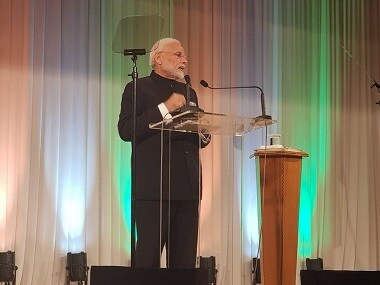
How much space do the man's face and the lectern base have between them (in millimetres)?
1701

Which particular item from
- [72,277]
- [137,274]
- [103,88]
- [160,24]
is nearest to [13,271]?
[72,277]

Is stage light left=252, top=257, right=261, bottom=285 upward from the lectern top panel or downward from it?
downward

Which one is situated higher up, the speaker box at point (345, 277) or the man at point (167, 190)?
the man at point (167, 190)

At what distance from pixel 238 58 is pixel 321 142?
1213mm

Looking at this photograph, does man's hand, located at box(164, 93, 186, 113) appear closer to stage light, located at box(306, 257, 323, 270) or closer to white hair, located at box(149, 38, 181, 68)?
white hair, located at box(149, 38, 181, 68)

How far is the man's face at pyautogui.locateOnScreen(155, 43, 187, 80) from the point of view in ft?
14.3

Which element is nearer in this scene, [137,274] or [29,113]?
[137,274]

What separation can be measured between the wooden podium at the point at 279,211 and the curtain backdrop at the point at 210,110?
25.4 inches

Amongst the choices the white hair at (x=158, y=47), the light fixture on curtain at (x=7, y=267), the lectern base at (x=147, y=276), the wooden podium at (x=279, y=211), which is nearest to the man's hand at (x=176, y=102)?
the white hair at (x=158, y=47)

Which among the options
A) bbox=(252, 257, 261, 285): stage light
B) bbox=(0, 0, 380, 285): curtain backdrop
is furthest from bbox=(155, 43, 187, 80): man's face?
bbox=(252, 257, 261, 285): stage light

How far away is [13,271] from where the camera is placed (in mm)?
5613

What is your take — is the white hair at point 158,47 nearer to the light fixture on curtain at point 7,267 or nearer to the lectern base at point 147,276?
the lectern base at point 147,276

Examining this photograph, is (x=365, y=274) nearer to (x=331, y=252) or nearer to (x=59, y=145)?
(x=59, y=145)

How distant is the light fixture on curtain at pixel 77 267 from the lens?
5.80 m
